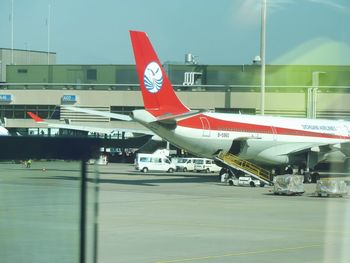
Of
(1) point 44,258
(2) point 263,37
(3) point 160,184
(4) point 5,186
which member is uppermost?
(2) point 263,37

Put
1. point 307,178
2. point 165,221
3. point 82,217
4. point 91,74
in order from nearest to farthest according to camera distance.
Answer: point 82,217
point 165,221
point 307,178
point 91,74

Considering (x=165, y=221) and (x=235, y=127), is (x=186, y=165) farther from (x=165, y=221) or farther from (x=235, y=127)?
(x=165, y=221)

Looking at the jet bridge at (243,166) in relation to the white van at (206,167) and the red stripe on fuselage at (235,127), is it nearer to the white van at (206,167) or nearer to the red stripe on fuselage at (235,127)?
the red stripe on fuselage at (235,127)

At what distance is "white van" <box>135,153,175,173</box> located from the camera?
2810 inches

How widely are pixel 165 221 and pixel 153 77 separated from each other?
24.8 metres

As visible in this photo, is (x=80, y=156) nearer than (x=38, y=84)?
Yes

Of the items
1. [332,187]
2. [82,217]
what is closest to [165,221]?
[332,187]

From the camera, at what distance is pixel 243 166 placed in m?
51.1

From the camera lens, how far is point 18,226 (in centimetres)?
613

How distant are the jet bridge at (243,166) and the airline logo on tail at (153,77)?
597 cm

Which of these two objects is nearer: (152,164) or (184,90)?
(152,164)

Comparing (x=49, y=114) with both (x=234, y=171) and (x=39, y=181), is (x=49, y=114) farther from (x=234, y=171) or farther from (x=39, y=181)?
(x=39, y=181)

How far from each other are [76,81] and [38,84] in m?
4.84

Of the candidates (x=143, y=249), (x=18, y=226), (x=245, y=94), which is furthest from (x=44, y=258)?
(x=245, y=94)
